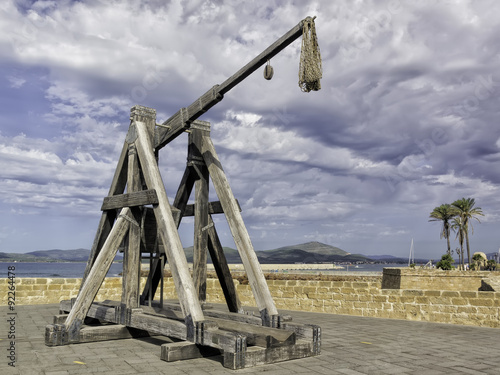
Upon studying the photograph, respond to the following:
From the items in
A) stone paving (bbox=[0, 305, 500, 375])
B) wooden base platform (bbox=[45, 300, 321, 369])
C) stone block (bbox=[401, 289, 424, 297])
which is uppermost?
stone block (bbox=[401, 289, 424, 297])

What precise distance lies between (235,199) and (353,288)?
15.5 feet

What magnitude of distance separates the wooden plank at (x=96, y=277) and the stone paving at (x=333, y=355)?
32 centimetres

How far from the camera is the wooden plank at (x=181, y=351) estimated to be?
17.8ft

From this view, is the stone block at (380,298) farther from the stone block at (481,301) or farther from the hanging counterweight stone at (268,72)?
the hanging counterweight stone at (268,72)

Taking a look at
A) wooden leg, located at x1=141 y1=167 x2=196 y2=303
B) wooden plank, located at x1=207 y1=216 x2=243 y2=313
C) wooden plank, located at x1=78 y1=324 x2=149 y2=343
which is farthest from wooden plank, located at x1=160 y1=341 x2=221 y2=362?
wooden leg, located at x1=141 y1=167 x2=196 y2=303

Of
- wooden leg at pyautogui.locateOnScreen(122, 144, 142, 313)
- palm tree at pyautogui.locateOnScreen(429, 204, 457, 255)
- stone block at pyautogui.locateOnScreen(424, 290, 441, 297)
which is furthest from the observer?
palm tree at pyautogui.locateOnScreen(429, 204, 457, 255)

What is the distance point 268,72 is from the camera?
6086 mm

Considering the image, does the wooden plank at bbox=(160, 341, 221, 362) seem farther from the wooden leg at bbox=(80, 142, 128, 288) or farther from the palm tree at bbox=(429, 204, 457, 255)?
the palm tree at bbox=(429, 204, 457, 255)

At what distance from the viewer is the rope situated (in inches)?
224

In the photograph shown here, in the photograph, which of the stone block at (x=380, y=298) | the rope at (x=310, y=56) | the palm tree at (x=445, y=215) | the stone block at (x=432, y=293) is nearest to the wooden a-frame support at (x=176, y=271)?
the rope at (x=310, y=56)

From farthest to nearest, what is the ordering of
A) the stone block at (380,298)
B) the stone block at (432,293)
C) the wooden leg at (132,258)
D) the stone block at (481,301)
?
the stone block at (380,298), the stone block at (432,293), the stone block at (481,301), the wooden leg at (132,258)

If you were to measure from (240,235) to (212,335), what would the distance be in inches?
72.0

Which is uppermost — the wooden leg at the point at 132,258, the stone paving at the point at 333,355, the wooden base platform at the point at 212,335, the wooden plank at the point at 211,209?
the wooden plank at the point at 211,209

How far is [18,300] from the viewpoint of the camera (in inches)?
470
